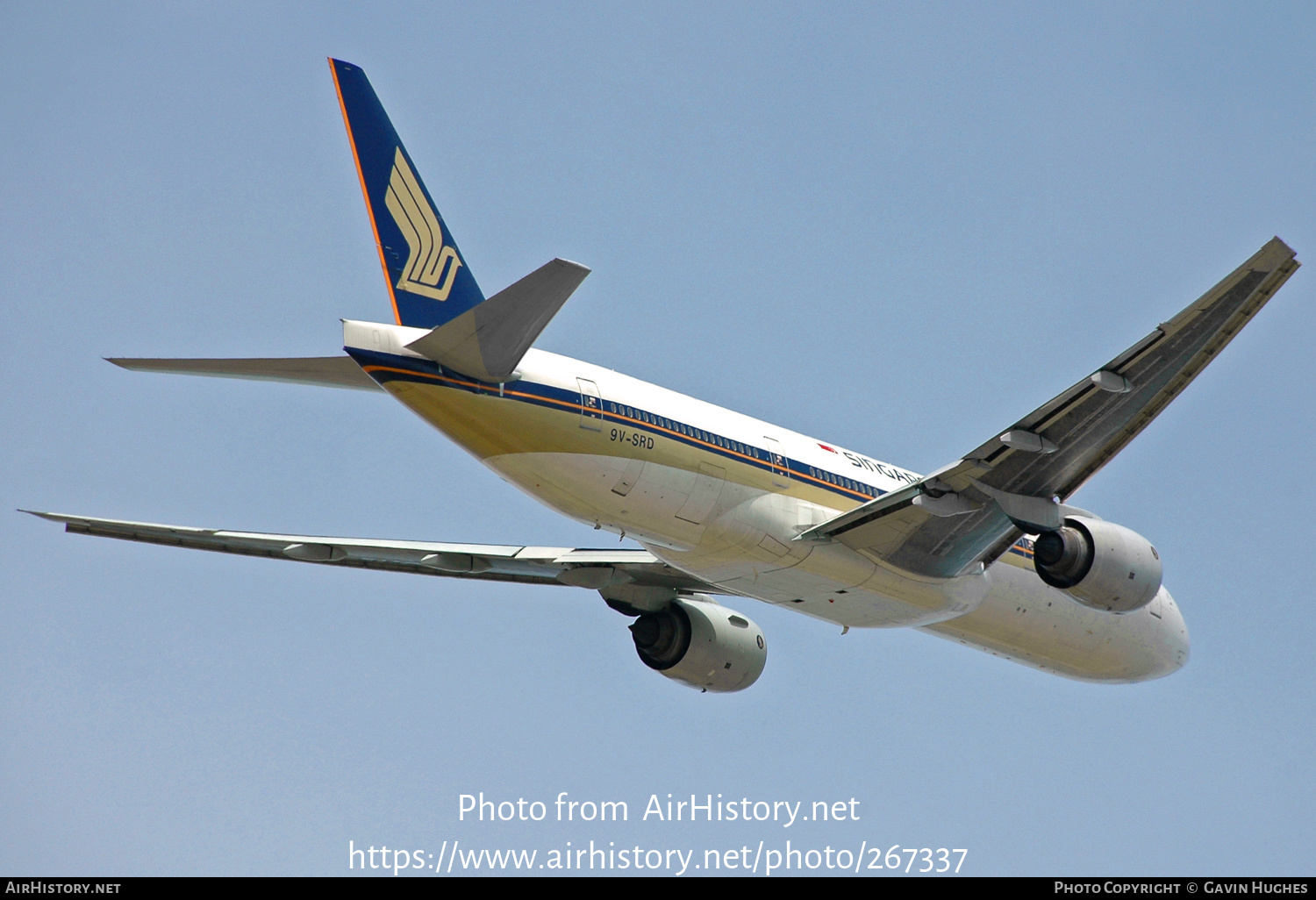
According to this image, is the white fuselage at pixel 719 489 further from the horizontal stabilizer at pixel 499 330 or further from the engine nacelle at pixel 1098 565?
the engine nacelle at pixel 1098 565

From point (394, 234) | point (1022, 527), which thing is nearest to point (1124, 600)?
point (1022, 527)

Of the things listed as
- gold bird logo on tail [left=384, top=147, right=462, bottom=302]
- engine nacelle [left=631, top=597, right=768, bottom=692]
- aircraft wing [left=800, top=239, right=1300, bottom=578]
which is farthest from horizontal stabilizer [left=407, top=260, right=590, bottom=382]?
engine nacelle [left=631, top=597, right=768, bottom=692]

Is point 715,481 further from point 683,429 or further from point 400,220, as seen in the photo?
point 400,220

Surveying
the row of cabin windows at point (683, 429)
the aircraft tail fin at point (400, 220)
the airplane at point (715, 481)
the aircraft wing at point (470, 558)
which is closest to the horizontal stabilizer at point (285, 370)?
the airplane at point (715, 481)

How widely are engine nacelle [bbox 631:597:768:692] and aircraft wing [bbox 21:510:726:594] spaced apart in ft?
1.77

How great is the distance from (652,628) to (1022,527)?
7.46 metres

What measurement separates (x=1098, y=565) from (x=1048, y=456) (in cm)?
192

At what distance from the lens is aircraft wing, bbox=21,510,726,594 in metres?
22.8

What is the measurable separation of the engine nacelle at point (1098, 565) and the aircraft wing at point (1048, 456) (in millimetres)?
388

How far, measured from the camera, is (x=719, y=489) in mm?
20141

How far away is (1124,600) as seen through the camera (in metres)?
20.5

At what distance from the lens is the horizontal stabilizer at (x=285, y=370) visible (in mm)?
16609

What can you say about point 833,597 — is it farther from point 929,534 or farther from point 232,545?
point 232,545

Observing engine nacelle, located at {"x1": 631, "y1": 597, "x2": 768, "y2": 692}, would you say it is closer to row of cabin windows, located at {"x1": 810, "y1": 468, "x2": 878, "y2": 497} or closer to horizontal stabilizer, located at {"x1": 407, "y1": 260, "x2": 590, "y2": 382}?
row of cabin windows, located at {"x1": 810, "y1": 468, "x2": 878, "y2": 497}
